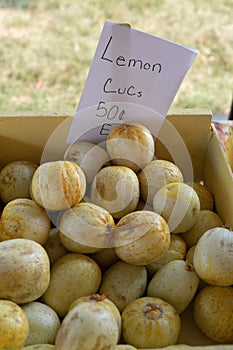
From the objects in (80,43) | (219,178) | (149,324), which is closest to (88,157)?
(219,178)

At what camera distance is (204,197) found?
117 centimetres

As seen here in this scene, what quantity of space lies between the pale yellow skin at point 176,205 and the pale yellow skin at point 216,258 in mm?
103

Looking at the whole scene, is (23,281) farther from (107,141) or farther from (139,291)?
(107,141)

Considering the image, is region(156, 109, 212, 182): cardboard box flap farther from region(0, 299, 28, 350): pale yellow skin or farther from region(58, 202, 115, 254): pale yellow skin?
region(0, 299, 28, 350): pale yellow skin

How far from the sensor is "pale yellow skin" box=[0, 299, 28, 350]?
30.0 inches

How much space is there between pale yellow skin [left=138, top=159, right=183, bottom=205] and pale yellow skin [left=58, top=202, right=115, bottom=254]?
0.49ft

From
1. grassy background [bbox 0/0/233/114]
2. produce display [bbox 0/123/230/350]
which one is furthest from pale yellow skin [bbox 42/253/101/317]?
grassy background [bbox 0/0/233/114]

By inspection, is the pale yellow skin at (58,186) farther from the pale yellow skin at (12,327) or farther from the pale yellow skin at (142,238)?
the pale yellow skin at (12,327)

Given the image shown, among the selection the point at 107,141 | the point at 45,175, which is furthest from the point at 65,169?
the point at 107,141

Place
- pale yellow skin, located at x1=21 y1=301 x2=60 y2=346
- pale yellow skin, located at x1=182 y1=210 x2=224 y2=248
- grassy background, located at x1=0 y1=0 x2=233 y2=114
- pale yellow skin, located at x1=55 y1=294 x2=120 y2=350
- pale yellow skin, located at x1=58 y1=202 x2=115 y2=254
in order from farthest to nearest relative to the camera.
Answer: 1. grassy background, located at x1=0 y1=0 x2=233 y2=114
2. pale yellow skin, located at x1=182 y1=210 x2=224 y2=248
3. pale yellow skin, located at x1=58 y1=202 x2=115 y2=254
4. pale yellow skin, located at x1=21 y1=301 x2=60 y2=346
5. pale yellow skin, located at x1=55 y1=294 x2=120 y2=350

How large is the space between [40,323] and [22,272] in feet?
0.30

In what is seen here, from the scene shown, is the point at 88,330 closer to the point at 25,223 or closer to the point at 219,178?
the point at 25,223

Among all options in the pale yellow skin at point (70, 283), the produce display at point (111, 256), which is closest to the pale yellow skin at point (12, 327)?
the produce display at point (111, 256)

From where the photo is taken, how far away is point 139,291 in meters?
0.95
